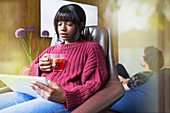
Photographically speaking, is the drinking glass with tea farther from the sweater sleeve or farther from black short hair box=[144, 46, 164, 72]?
black short hair box=[144, 46, 164, 72]

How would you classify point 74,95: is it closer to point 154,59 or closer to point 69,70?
point 69,70

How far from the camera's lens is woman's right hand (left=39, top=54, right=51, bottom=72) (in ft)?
3.43

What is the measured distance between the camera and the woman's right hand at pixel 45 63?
105 cm

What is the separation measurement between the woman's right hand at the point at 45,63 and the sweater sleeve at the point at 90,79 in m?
0.22

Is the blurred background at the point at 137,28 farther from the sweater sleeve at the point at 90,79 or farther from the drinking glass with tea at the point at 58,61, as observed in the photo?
the drinking glass with tea at the point at 58,61

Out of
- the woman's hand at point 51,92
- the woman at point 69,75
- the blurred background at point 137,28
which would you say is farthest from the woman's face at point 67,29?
the woman's hand at point 51,92

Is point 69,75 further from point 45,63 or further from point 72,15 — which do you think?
point 72,15

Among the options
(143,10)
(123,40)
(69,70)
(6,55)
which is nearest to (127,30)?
(123,40)

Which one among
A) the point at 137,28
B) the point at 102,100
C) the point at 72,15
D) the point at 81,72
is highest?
the point at 72,15

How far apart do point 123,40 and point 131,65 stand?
0.53ft

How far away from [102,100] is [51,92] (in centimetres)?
23

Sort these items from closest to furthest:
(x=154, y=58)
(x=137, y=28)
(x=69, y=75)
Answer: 1. (x=154, y=58)
2. (x=137, y=28)
3. (x=69, y=75)

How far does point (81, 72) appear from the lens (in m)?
1.01

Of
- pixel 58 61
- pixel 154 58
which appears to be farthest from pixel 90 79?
pixel 154 58
